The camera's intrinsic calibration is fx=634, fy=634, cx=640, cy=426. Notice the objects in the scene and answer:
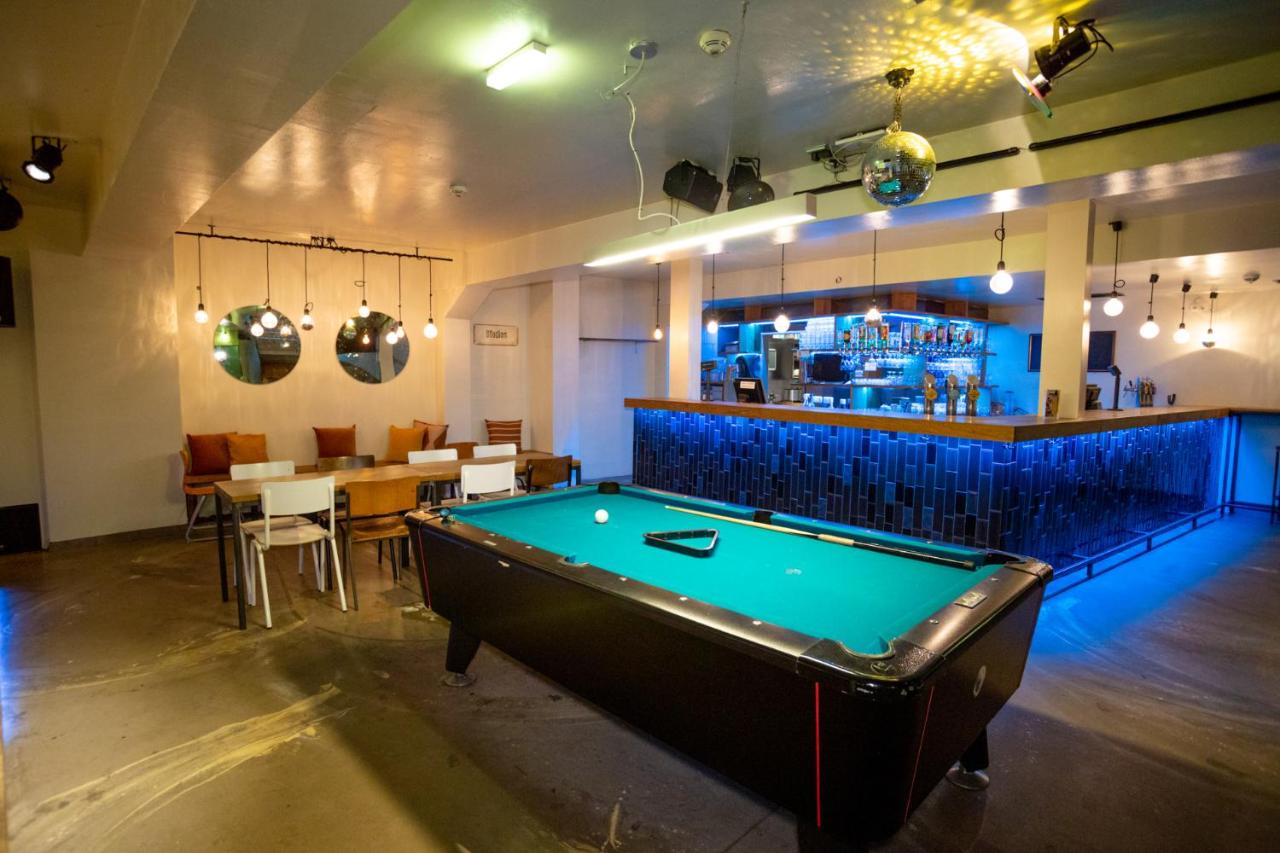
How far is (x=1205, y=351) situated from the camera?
8.40 meters

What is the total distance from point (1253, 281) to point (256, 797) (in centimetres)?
1059

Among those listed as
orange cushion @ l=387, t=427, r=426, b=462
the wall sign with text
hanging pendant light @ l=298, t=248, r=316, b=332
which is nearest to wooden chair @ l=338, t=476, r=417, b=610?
orange cushion @ l=387, t=427, r=426, b=462

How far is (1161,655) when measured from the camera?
3719 millimetres

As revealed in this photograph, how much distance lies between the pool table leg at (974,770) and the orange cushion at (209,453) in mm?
7002

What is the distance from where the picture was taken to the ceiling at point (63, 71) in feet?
9.23

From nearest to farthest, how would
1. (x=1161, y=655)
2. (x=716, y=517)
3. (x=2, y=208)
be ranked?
1. (x=716, y=517)
2. (x=1161, y=655)
3. (x=2, y=208)

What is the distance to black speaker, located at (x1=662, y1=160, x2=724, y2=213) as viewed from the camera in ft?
14.1

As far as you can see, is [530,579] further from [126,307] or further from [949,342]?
[949,342]

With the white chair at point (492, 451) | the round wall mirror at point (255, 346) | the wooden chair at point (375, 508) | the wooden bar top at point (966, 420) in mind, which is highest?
the round wall mirror at point (255, 346)

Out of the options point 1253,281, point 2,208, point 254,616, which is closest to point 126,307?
point 2,208

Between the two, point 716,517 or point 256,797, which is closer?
point 256,797

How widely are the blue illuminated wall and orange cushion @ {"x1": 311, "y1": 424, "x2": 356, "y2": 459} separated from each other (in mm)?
3564

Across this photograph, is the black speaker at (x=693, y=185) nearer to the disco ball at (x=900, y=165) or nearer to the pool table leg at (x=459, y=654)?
the disco ball at (x=900, y=165)

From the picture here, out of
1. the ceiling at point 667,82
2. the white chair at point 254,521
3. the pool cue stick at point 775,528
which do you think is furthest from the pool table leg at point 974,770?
the white chair at point 254,521
